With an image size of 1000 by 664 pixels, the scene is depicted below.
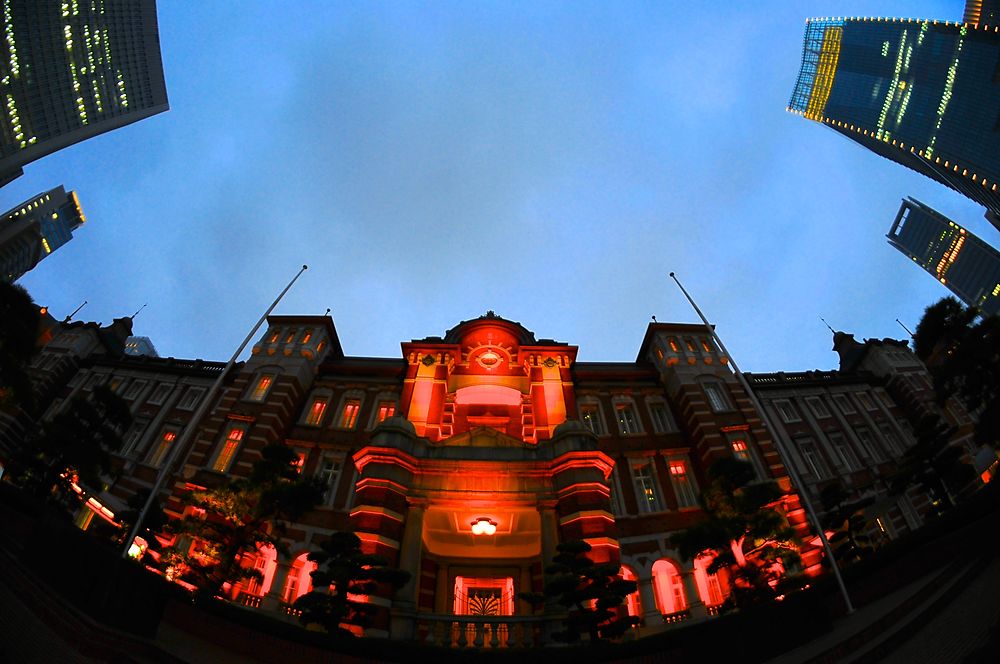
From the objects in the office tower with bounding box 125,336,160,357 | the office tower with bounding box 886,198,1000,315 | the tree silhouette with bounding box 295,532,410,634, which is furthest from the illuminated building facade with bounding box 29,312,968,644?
the office tower with bounding box 886,198,1000,315

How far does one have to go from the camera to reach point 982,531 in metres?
11.2

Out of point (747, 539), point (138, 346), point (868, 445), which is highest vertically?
point (138, 346)

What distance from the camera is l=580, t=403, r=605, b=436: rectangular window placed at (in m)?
30.2

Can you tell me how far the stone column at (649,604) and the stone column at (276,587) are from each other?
1583 cm

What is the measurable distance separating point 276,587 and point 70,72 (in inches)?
2729

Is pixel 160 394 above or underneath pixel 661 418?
above

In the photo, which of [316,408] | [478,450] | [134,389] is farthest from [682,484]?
[134,389]

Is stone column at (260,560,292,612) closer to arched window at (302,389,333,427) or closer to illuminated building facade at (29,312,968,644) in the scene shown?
illuminated building facade at (29,312,968,644)

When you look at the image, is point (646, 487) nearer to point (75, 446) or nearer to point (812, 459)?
point (812, 459)

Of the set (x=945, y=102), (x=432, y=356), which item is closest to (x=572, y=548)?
(x=432, y=356)

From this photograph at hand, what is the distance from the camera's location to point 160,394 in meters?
33.1

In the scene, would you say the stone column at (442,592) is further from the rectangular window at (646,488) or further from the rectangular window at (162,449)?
the rectangular window at (162,449)

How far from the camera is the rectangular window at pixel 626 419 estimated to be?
3023 cm

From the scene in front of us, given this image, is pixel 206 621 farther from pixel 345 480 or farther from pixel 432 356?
pixel 432 356
